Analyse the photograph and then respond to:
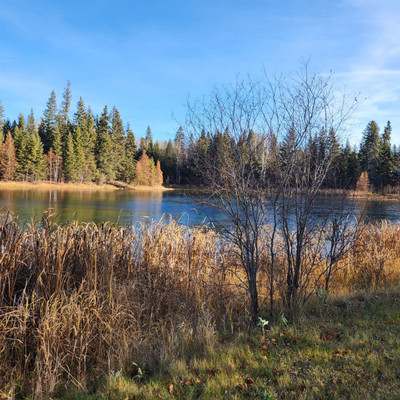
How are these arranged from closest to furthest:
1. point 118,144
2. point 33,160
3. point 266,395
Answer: point 266,395, point 33,160, point 118,144

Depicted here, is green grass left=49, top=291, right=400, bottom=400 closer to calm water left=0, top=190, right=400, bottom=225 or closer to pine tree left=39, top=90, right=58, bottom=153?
calm water left=0, top=190, right=400, bottom=225

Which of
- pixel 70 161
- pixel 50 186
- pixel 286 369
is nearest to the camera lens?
pixel 286 369

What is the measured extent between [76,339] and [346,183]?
551 cm

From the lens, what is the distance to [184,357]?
3271mm

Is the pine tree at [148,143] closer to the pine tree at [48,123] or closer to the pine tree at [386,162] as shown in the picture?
the pine tree at [48,123]

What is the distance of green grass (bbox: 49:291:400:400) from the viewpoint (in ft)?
8.35

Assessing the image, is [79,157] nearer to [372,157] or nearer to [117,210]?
[117,210]

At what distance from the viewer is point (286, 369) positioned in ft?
9.32

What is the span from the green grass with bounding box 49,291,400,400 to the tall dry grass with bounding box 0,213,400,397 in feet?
1.02

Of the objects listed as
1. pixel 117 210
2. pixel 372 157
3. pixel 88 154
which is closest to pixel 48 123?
pixel 88 154

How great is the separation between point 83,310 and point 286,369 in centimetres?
227

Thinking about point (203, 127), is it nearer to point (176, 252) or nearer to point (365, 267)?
point (176, 252)

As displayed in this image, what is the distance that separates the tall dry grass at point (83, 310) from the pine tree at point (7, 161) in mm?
46848

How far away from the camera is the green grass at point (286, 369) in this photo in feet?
8.35
